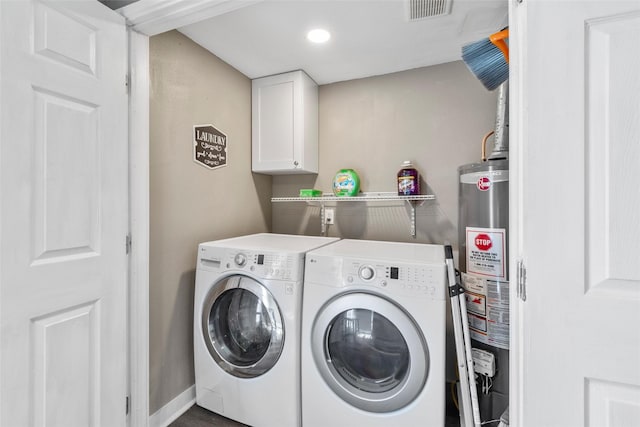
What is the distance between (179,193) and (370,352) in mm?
1409

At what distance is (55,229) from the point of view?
3.51ft

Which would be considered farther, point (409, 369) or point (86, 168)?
point (409, 369)

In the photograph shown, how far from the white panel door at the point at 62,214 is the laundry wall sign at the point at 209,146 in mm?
551

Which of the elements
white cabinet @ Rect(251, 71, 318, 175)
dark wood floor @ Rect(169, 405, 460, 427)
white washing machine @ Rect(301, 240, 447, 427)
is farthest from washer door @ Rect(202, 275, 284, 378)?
white cabinet @ Rect(251, 71, 318, 175)

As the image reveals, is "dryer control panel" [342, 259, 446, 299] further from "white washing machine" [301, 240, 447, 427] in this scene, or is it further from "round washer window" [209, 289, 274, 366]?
"round washer window" [209, 289, 274, 366]

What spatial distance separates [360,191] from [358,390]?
1.42 metres

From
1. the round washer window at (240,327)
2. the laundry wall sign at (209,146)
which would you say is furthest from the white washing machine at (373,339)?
the laundry wall sign at (209,146)

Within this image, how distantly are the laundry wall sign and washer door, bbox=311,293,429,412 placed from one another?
4.10 feet

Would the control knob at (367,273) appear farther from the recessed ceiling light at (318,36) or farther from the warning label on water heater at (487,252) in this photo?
the recessed ceiling light at (318,36)

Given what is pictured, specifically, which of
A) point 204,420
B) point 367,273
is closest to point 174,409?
point 204,420

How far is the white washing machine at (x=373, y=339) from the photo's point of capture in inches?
49.3
